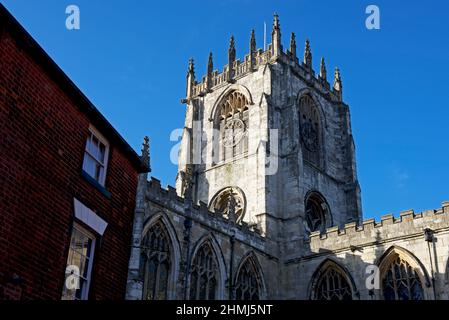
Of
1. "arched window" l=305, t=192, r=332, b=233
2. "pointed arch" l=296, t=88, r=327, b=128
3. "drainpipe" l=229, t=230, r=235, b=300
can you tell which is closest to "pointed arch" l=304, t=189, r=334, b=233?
"arched window" l=305, t=192, r=332, b=233

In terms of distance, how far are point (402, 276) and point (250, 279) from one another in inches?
270

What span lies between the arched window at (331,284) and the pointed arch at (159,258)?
7.74m

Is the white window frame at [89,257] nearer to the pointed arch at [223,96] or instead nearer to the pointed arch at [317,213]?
the pointed arch at [317,213]

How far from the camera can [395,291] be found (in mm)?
23672

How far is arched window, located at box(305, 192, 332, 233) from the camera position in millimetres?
31734

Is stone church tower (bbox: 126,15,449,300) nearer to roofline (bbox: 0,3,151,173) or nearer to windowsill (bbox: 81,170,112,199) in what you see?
windowsill (bbox: 81,170,112,199)

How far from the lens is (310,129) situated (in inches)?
1379

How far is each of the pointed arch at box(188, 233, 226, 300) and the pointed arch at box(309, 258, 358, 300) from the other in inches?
191

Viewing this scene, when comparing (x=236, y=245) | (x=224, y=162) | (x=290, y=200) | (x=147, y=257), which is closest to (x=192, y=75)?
(x=224, y=162)

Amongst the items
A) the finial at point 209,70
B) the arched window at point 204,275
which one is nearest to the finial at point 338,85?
the finial at point 209,70

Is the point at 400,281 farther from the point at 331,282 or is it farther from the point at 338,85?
the point at 338,85

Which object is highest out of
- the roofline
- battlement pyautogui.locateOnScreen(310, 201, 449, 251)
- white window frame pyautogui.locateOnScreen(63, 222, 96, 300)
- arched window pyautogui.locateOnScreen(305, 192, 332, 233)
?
arched window pyautogui.locateOnScreen(305, 192, 332, 233)

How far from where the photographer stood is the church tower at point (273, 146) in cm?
2973

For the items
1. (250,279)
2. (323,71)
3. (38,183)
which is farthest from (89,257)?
(323,71)
